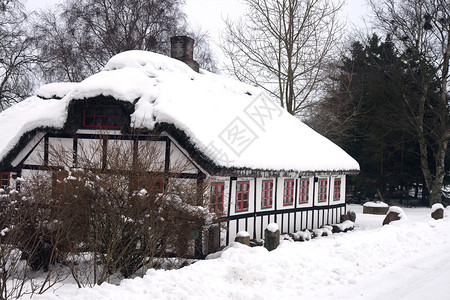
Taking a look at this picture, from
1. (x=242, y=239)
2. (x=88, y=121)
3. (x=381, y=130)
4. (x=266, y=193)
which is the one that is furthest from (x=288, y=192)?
(x=381, y=130)

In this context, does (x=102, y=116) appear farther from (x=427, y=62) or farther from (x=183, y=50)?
(x=427, y=62)

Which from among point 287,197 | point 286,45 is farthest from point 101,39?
point 287,197

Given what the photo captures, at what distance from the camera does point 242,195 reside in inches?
501

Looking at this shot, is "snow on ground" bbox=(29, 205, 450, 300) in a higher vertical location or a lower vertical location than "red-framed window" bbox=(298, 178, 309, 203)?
lower

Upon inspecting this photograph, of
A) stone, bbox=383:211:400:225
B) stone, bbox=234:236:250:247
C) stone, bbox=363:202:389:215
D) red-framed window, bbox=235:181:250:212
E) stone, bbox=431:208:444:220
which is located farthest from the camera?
stone, bbox=363:202:389:215

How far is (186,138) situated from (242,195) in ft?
9.51

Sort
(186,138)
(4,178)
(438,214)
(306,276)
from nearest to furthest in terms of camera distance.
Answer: (306,276)
(186,138)
(4,178)
(438,214)

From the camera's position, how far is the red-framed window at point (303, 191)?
15.5m

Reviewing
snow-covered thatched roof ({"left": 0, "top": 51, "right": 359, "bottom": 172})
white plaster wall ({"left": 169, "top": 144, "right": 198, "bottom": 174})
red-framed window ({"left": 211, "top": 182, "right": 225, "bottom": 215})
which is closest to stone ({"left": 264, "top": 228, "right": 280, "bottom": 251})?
red-framed window ({"left": 211, "top": 182, "right": 225, "bottom": 215})

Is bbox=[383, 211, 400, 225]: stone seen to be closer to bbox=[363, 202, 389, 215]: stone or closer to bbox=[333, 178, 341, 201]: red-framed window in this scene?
bbox=[333, 178, 341, 201]: red-framed window

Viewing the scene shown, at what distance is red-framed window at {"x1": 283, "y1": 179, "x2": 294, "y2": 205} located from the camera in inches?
581

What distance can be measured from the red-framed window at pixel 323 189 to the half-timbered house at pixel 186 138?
8cm

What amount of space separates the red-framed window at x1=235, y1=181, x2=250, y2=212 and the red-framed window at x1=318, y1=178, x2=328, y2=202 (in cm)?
495

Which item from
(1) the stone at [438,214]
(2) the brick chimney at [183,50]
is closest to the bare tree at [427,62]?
(1) the stone at [438,214]
